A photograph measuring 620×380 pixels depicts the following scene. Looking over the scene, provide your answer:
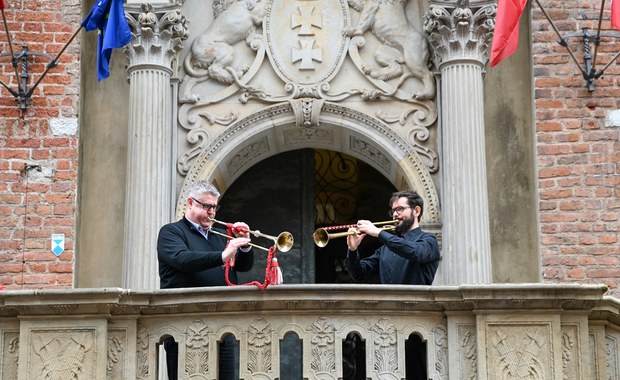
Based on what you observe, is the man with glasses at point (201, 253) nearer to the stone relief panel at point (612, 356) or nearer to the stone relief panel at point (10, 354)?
the stone relief panel at point (10, 354)

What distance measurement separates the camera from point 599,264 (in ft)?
42.2

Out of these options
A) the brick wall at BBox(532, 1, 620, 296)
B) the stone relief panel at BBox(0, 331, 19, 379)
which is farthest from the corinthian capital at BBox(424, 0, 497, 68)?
the stone relief panel at BBox(0, 331, 19, 379)

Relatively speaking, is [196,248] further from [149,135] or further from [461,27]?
[461,27]

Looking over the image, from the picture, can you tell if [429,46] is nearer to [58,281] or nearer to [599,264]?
[599,264]

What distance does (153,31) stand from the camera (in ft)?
43.2

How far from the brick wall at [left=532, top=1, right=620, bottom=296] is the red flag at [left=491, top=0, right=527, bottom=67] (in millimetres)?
804

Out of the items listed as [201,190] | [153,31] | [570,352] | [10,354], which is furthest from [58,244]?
[570,352]

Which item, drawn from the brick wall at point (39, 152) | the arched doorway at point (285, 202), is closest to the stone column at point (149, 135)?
the brick wall at point (39, 152)

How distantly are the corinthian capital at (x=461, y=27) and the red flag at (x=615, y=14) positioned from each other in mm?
1050

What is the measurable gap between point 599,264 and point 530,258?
0.63 m

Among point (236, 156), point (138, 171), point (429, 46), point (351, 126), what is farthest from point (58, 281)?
point (429, 46)

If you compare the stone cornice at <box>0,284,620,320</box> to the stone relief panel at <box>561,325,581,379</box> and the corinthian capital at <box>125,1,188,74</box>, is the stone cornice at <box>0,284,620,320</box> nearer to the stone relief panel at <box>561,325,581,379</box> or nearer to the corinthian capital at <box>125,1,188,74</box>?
the stone relief panel at <box>561,325,581,379</box>

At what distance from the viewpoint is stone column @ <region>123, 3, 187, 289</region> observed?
499 inches

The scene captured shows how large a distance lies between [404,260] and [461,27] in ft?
13.4
